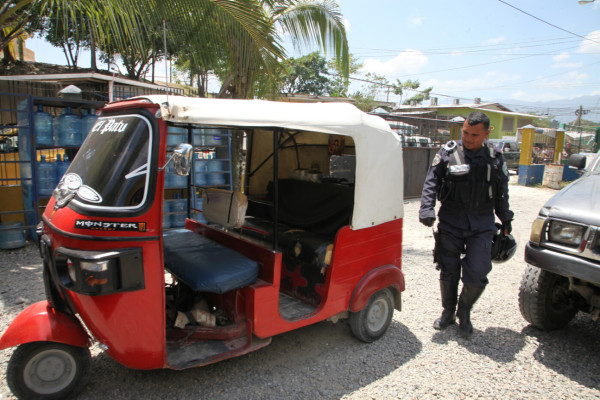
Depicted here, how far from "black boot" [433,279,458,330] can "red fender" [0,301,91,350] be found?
3.19 meters

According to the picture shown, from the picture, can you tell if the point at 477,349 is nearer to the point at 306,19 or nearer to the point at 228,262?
the point at 228,262

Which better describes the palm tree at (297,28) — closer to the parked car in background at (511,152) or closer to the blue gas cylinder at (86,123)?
the blue gas cylinder at (86,123)

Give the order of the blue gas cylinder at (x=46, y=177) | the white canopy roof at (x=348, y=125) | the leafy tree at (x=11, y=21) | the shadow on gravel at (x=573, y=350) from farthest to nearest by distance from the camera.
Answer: the blue gas cylinder at (x=46, y=177)
the leafy tree at (x=11, y=21)
the shadow on gravel at (x=573, y=350)
the white canopy roof at (x=348, y=125)

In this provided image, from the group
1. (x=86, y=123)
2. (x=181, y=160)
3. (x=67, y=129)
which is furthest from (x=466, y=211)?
(x=67, y=129)

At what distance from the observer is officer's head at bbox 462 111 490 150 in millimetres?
3695

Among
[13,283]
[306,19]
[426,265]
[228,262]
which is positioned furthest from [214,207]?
[306,19]

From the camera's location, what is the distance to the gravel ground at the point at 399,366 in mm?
2943

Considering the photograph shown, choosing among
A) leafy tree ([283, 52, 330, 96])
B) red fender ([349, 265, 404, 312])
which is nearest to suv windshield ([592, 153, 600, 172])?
red fender ([349, 265, 404, 312])

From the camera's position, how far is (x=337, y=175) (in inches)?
224

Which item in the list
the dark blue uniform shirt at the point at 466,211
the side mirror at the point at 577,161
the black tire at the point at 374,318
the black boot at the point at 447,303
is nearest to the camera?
the black tire at the point at 374,318

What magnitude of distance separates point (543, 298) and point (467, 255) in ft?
2.79

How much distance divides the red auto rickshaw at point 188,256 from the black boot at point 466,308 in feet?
2.17

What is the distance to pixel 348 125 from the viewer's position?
10.4ft

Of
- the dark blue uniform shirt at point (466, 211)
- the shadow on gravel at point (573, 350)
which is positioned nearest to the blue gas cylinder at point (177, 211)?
the dark blue uniform shirt at point (466, 211)
